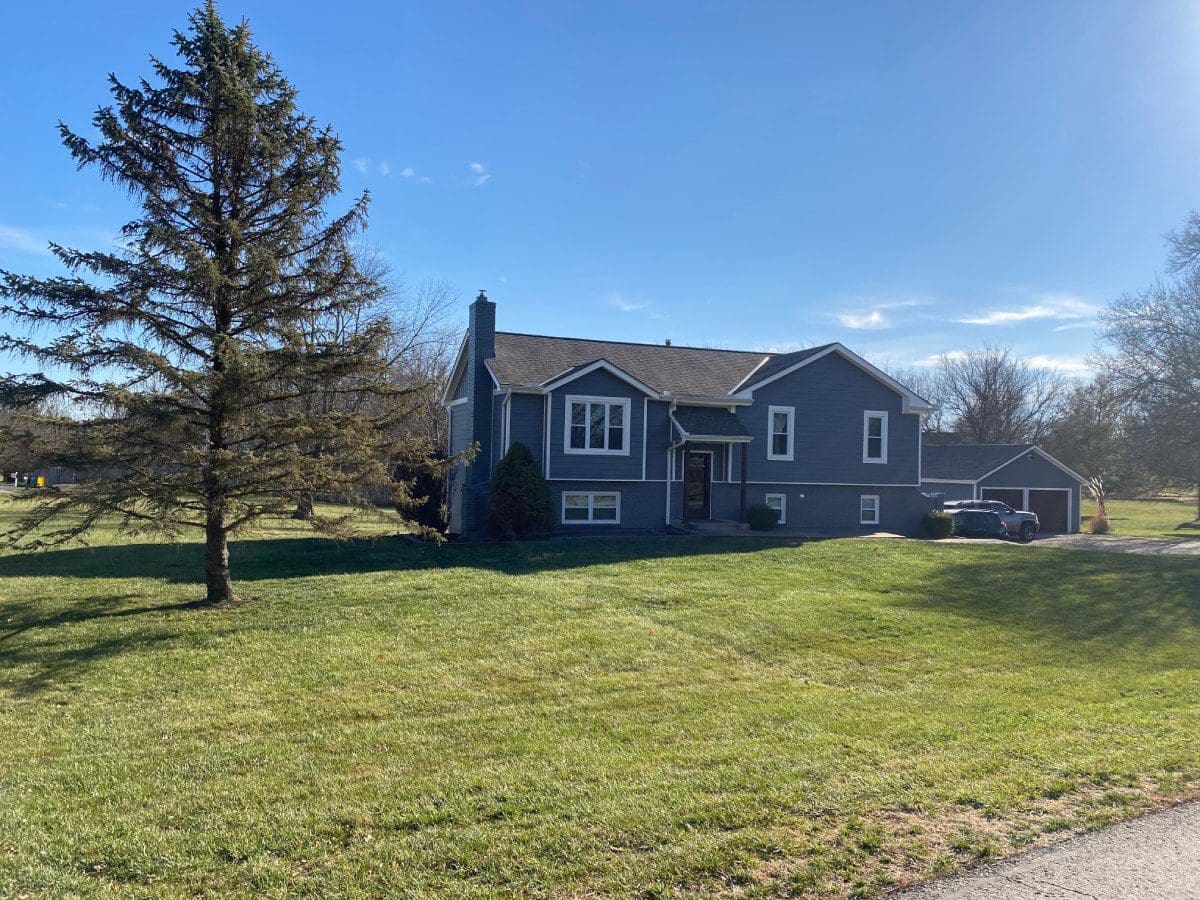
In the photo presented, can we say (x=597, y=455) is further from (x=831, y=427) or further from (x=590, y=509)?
(x=831, y=427)

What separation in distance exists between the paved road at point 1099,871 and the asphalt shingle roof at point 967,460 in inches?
1456

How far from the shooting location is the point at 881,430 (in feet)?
93.7

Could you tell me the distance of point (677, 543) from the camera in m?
22.1

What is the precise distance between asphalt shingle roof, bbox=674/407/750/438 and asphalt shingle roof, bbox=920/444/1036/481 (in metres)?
19.1

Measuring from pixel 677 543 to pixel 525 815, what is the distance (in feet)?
55.2

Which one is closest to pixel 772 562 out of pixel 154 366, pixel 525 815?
pixel 154 366

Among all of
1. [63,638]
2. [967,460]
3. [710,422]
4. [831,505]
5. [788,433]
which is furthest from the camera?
[967,460]

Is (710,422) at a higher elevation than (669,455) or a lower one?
higher

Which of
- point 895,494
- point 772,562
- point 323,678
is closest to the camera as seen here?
point 323,678

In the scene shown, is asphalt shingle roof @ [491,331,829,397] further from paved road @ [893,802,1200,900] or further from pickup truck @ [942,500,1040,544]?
paved road @ [893,802,1200,900]

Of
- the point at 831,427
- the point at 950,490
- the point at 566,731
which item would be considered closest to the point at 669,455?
the point at 831,427

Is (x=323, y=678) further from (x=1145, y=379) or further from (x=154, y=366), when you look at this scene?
(x=1145, y=379)

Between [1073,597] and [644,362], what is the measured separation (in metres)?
14.9

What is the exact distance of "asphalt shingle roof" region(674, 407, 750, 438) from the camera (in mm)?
25141
